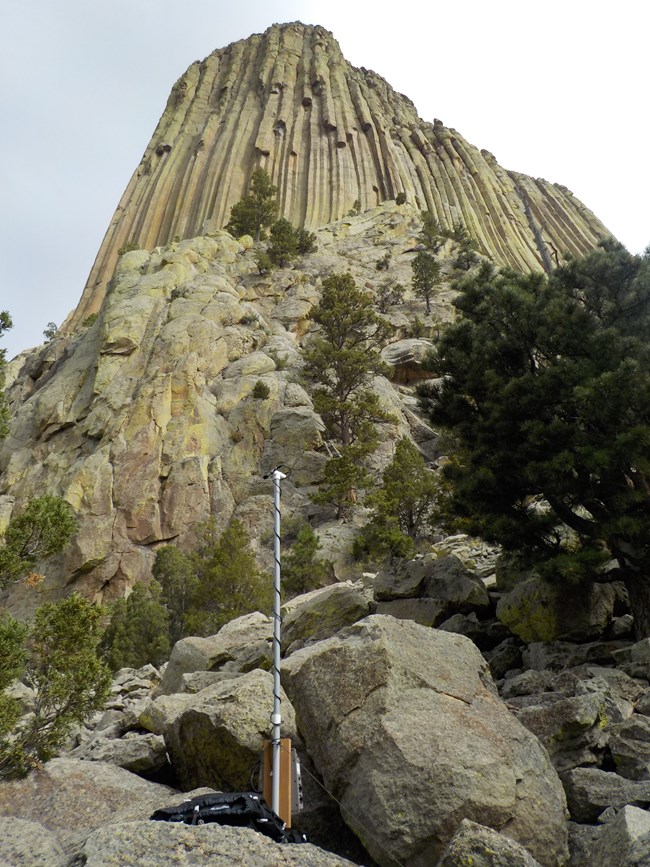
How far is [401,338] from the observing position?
48.3 m

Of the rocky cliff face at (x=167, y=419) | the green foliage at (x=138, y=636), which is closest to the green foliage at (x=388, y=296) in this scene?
the rocky cliff face at (x=167, y=419)

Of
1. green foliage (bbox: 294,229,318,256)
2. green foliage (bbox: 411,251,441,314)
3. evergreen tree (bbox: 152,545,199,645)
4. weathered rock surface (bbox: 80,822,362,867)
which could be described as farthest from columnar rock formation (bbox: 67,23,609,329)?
weathered rock surface (bbox: 80,822,362,867)

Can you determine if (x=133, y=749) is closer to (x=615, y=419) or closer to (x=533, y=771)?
(x=533, y=771)

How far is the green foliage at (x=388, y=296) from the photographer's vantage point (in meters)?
53.1

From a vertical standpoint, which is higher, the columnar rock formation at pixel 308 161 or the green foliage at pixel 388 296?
the columnar rock formation at pixel 308 161

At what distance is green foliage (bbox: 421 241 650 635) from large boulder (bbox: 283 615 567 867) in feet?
16.7

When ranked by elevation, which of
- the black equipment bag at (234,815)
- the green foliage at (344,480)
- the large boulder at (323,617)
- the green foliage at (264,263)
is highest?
the green foliage at (264,263)

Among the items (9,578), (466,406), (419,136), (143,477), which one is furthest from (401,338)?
(419,136)

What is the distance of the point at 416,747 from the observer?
7012 millimetres

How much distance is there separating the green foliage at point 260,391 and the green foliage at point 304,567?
11597 millimetres

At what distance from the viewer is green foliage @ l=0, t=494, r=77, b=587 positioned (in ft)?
33.8

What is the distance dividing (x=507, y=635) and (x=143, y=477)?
2365 centimetres

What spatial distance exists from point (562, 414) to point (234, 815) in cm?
1090

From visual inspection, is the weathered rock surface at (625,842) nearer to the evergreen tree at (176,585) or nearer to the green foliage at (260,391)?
the evergreen tree at (176,585)
